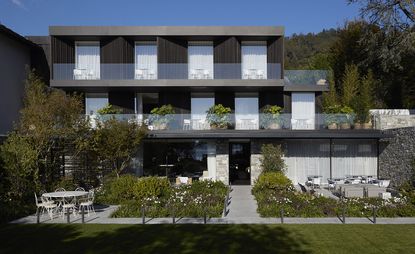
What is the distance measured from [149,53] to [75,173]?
862cm

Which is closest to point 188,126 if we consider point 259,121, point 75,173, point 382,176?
point 259,121

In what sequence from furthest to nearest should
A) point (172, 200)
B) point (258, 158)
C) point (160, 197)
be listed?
point (258, 158), point (160, 197), point (172, 200)

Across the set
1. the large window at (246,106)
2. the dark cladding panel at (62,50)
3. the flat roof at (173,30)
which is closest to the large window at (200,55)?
the flat roof at (173,30)

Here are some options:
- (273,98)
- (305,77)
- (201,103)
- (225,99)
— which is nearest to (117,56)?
(201,103)

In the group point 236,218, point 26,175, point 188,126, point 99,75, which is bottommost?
point 236,218

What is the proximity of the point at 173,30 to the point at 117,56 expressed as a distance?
3880mm

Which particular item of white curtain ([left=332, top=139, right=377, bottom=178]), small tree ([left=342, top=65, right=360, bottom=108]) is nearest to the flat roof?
small tree ([left=342, top=65, right=360, bottom=108])

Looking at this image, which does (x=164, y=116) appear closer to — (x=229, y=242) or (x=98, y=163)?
(x=98, y=163)

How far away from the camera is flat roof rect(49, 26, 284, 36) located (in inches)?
959

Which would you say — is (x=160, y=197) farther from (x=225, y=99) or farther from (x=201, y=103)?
(x=225, y=99)

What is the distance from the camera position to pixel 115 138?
65.3 ft

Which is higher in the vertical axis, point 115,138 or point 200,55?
point 200,55

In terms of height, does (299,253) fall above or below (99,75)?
below

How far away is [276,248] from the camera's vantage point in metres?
10.1
